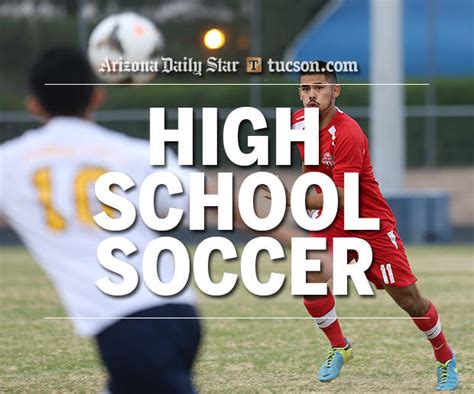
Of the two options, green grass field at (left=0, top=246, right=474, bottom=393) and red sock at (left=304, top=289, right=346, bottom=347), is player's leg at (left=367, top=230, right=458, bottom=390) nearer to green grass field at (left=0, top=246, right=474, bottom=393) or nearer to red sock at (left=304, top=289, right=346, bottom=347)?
green grass field at (left=0, top=246, right=474, bottom=393)

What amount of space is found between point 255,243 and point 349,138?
2.05m

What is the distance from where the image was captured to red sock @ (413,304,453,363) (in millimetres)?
6717

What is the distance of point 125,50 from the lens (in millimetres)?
10133

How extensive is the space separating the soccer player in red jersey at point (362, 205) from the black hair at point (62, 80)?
2605 mm

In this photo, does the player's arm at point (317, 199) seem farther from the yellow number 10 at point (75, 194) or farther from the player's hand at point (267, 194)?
the yellow number 10 at point (75, 194)

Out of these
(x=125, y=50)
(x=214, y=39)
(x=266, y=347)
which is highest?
(x=214, y=39)

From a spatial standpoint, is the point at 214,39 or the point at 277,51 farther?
the point at 277,51

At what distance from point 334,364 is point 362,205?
1.03 metres

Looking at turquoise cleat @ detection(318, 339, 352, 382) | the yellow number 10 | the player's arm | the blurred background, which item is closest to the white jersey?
the yellow number 10

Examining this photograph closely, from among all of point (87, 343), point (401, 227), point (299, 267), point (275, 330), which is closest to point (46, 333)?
point (87, 343)

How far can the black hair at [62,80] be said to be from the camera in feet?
13.1

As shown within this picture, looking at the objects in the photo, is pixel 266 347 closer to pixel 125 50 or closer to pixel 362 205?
pixel 362 205

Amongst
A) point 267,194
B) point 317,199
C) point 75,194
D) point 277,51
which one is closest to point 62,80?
point 75,194

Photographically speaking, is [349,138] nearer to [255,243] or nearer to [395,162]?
[255,243]
